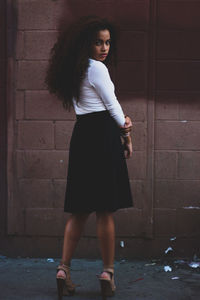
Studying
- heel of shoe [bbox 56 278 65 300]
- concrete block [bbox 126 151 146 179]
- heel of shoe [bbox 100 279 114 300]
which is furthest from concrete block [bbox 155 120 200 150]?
heel of shoe [bbox 56 278 65 300]

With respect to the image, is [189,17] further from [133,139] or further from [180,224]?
[180,224]

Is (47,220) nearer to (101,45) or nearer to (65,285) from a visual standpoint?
(65,285)

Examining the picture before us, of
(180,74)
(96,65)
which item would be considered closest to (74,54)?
(96,65)

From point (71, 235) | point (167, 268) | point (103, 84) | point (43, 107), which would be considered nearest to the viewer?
point (103, 84)

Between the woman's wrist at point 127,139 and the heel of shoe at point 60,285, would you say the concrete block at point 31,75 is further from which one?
the heel of shoe at point 60,285

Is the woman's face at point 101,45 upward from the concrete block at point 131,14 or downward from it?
downward

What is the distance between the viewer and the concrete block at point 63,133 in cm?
439

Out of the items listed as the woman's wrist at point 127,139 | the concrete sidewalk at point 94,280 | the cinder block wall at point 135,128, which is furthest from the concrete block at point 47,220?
the woman's wrist at point 127,139

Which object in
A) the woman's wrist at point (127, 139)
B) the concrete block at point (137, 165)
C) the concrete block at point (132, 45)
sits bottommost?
the concrete block at point (137, 165)

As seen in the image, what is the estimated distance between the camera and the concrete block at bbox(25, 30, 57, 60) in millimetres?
4344

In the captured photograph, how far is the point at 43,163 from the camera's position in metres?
4.42

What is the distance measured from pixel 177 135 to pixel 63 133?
40.1 inches

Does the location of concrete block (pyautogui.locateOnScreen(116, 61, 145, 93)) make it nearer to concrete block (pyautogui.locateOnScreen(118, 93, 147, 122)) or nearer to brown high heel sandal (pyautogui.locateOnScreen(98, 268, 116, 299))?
concrete block (pyautogui.locateOnScreen(118, 93, 147, 122))

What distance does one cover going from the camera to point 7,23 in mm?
4328
